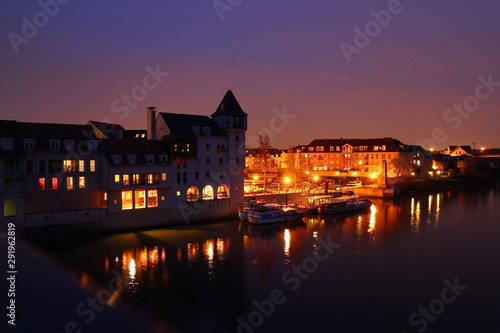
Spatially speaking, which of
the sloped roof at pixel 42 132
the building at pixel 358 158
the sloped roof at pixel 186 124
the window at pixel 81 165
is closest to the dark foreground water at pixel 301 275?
the window at pixel 81 165

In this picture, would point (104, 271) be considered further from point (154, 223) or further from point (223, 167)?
point (223, 167)

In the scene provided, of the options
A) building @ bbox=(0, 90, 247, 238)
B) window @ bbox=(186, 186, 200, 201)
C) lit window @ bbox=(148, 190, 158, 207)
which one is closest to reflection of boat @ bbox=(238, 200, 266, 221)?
building @ bbox=(0, 90, 247, 238)

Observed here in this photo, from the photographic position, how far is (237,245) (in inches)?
1475

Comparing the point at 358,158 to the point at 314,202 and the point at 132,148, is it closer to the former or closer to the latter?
the point at 314,202

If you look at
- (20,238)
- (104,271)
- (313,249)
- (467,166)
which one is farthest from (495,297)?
(467,166)

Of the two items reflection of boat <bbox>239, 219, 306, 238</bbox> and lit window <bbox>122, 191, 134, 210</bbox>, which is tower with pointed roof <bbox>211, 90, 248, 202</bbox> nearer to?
reflection of boat <bbox>239, 219, 306, 238</bbox>

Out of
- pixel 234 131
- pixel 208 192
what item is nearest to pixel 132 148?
pixel 208 192

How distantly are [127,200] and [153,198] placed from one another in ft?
9.63

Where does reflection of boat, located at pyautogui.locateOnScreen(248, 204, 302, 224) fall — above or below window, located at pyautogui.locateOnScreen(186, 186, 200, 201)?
below

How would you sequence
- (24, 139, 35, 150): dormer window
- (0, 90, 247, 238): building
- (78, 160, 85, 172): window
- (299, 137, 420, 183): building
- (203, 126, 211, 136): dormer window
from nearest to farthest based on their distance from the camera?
(0, 90, 247, 238): building → (24, 139, 35, 150): dormer window → (78, 160, 85, 172): window → (203, 126, 211, 136): dormer window → (299, 137, 420, 183): building

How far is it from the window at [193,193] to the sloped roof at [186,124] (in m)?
5.95

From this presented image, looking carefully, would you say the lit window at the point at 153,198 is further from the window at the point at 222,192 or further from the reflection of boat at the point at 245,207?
the reflection of boat at the point at 245,207

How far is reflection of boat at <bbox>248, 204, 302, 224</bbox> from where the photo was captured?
47531 mm

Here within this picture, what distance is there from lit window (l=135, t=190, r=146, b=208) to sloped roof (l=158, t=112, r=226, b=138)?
7002 mm
